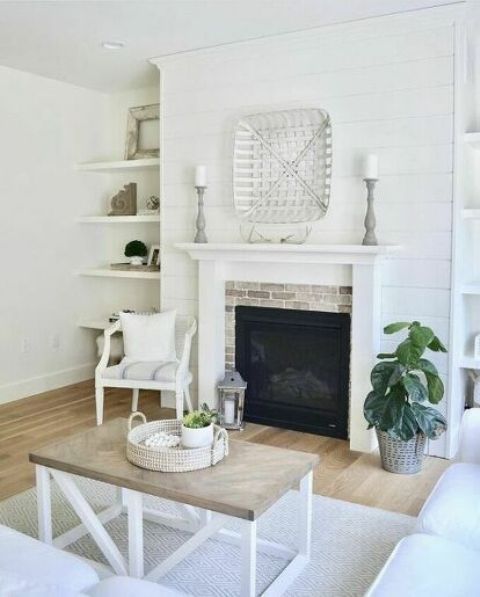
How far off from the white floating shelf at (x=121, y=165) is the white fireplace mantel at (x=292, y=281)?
894 mm

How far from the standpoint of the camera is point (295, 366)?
4215mm

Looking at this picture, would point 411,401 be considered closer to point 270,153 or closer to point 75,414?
point 270,153

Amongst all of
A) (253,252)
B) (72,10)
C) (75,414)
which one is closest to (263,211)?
(253,252)

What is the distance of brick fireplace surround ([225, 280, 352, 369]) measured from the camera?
3967 millimetres

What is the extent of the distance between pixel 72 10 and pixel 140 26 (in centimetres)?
43

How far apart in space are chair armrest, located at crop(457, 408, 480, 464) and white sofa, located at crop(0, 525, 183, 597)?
1.37 meters

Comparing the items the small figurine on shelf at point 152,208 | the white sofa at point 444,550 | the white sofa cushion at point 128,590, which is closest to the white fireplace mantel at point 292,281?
the small figurine on shelf at point 152,208

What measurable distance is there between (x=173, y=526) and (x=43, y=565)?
127cm

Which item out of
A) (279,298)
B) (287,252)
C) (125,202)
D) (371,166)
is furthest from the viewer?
(125,202)

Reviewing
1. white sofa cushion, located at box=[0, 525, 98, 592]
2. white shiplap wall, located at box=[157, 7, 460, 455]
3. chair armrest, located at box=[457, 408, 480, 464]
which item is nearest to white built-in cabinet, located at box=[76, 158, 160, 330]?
white shiplap wall, located at box=[157, 7, 460, 455]

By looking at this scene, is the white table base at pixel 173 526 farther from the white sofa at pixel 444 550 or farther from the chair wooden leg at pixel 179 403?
the chair wooden leg at pixel 179 403

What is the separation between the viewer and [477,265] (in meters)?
4.02

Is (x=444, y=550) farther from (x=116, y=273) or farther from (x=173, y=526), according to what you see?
(x=116, y=273)

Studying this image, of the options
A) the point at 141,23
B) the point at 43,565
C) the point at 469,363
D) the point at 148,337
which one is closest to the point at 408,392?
the point at 469,363
